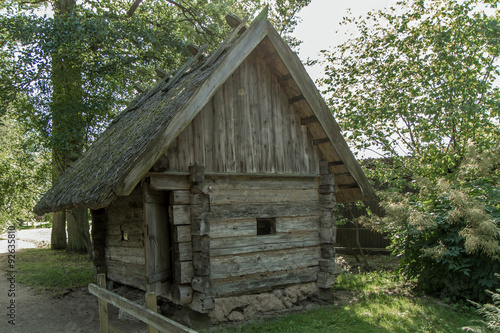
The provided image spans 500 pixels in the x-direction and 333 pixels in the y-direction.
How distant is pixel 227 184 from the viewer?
7.17m

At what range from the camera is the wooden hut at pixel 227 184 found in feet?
20.9

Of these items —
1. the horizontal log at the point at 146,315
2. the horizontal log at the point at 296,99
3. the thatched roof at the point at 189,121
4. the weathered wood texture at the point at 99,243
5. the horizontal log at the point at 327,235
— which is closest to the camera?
the horizontal log at the point at 146,315

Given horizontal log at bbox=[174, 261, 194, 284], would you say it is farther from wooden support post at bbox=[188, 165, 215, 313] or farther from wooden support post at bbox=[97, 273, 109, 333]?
wooden support post at bbox=[97, 273, 109, 333]

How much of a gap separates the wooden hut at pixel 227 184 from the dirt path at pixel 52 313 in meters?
0.79

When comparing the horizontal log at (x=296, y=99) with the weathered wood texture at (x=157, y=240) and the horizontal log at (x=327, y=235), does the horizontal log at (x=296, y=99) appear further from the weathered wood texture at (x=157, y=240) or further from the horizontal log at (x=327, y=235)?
the weathered wood texture at (x=157, y=240)

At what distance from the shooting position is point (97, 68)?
13.0m

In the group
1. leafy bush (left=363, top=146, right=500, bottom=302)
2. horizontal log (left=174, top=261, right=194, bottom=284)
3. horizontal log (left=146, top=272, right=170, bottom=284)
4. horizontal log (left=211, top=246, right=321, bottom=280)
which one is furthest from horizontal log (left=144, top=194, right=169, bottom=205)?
leafy bush (left=363, top=146, right=500, bottom=302)

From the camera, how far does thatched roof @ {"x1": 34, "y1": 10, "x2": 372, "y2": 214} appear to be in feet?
18.3

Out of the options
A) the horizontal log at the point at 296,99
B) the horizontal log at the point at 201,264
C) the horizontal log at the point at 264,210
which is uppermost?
the horizontal log at the point at 296,99

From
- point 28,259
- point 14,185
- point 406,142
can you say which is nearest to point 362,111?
point 406,142

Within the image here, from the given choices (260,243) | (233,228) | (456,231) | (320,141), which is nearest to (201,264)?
(233,228)

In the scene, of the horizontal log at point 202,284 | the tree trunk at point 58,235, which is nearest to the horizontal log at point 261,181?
the horizontal log at point 202,284

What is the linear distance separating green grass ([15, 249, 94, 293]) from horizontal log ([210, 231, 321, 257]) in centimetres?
568

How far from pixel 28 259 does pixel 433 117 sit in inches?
616
